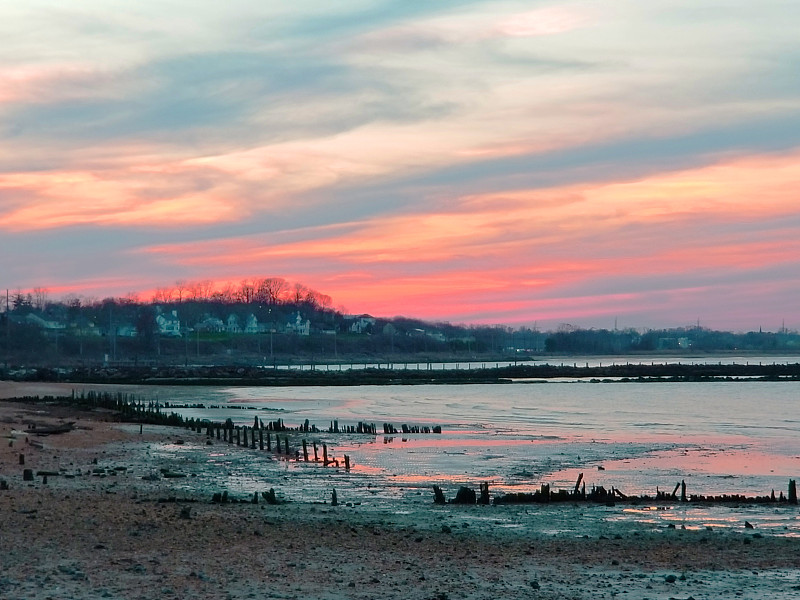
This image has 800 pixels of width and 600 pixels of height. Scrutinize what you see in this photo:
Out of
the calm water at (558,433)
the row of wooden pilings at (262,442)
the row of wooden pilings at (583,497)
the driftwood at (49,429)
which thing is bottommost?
the calm water at (558,433)

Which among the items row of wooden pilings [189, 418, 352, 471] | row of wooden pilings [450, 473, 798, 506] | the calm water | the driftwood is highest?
the driftwood

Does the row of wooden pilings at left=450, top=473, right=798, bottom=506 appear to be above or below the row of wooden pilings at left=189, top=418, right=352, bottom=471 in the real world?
above

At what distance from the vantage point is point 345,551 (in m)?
16.9

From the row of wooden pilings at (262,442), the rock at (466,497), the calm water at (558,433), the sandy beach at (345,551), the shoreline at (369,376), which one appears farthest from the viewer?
the shoreline at (369,376)

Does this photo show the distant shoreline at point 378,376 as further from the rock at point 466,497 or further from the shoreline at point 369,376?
the rock at point 466,497

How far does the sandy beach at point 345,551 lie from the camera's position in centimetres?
1402

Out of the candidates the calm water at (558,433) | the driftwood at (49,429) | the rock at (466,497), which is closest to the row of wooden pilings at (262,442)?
the calm water at (558,433)

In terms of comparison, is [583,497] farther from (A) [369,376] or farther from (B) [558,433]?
(A) [369,376]

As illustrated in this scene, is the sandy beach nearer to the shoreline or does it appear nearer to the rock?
the rock

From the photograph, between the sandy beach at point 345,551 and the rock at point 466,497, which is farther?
the rock at point 466,497

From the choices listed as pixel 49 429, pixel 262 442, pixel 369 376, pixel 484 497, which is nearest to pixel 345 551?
pixel 484 497

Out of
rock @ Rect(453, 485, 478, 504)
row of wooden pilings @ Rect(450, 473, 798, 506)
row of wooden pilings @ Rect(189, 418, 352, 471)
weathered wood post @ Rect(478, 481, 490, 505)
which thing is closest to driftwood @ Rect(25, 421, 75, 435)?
row of wooden pilings @ Rect(189, 418, 352, 471)

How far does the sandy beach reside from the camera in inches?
552

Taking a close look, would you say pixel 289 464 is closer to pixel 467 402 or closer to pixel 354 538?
pixel 354 538
